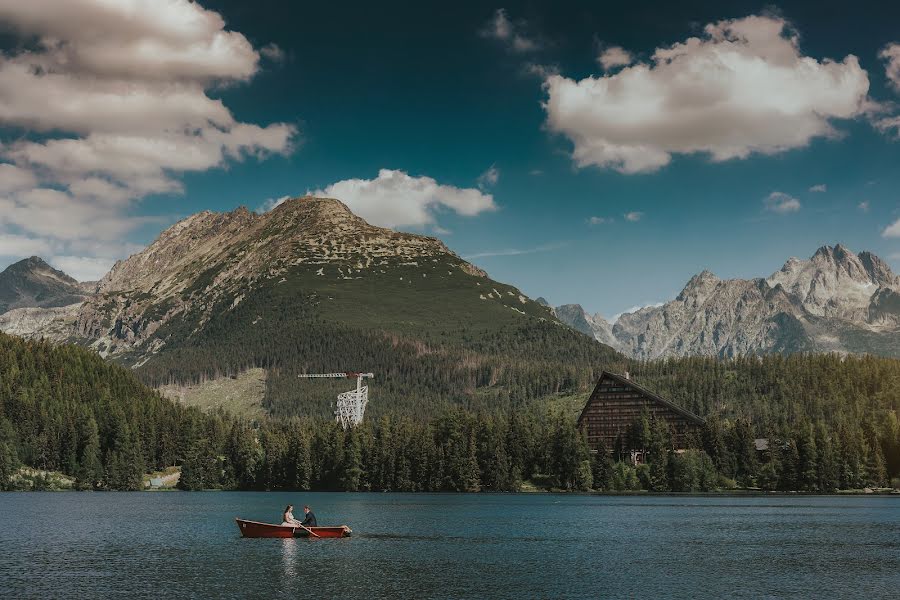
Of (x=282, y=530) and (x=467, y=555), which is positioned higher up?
(x=282, y=530)

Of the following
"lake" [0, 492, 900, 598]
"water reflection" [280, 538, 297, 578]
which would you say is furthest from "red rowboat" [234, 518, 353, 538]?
"lake" [0, 492, 900, 598]

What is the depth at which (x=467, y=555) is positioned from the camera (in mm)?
104938

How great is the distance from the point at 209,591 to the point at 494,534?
58007 millimetres

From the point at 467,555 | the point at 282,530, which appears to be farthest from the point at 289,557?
the point at 467,555

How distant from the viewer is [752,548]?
4358 inches

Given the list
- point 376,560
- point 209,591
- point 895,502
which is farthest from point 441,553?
point 895,502

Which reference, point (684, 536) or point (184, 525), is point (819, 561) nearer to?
point (684, 536)

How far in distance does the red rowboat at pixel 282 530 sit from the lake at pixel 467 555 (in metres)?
2.10

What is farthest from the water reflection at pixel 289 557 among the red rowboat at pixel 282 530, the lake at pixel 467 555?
the red rowboat at pixel 282 530

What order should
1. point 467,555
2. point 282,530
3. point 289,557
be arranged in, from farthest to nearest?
point 282,530 < point 467,555 < point 289,557

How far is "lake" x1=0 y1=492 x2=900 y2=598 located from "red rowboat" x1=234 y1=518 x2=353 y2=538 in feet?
6.90

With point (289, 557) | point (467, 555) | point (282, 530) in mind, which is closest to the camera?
point (289, 557)

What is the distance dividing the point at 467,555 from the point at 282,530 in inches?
1212

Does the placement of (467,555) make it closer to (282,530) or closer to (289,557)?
(289,557)
